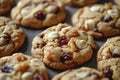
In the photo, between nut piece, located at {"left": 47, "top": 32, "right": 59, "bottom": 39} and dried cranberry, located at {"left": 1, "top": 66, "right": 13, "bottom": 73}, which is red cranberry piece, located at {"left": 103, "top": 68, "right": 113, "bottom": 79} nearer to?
nut piece, located at {"left": 47, "top": 32, "right": 59, "bottom": 39}

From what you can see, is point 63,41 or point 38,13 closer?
point 63,41

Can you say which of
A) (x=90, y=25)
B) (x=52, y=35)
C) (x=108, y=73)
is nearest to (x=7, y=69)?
(x=52, y=35)

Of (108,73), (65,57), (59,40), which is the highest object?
(59,40)

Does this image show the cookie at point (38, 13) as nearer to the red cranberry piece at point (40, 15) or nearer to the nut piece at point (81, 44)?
the red cranberry piece at point (40, 15)

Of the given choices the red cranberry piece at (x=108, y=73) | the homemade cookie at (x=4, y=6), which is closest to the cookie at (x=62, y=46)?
the red cranberry piece at (x=108, y=73)

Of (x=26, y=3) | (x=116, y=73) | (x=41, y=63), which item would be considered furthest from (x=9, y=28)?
(x=116, y=73)

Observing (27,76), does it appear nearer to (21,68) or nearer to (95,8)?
(21,68)
